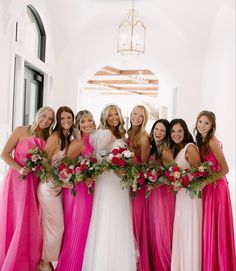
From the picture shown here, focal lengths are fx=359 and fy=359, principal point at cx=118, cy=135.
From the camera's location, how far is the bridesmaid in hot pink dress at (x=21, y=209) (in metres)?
3.35

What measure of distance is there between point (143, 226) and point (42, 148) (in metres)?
1.26

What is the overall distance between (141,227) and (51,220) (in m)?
0.89

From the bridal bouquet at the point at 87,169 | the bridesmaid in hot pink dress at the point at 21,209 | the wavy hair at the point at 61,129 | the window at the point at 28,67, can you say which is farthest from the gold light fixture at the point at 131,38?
the bridal bouquet at the point at 87,169

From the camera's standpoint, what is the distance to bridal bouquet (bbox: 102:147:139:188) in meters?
3.16

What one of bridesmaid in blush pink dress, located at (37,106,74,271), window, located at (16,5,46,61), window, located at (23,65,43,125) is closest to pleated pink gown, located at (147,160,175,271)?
bridesmaid in blush pink dress, located at (37,106,74,271)

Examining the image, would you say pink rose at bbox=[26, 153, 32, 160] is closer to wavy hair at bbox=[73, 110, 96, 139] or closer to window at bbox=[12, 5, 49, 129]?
wavy hair at bbox=[73, 110, 96, 139]

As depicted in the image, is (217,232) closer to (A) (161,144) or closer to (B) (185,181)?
(B) (185,181)

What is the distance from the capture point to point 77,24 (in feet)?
27.0

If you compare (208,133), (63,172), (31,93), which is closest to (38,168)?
(63,172)

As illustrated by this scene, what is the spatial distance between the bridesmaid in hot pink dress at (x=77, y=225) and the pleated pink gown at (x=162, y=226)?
A: 65 cm

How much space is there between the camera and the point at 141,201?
11.8 feet

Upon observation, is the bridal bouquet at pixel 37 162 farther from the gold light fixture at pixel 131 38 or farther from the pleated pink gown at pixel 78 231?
the gold light fixture at pixel 131 38

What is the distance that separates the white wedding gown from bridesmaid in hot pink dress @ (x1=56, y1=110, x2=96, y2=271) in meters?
0.06

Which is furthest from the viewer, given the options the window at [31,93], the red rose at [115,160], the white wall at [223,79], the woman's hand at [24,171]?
the window at [31,93]
